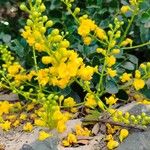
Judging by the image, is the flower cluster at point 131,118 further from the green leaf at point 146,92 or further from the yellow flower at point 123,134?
the green leaf at point 146,92

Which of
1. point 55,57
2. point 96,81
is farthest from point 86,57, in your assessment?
point 55,57

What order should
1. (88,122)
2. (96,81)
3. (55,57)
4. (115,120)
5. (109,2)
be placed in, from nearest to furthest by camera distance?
(55,57), (115,120), (88,122), (96,81), (109,2)

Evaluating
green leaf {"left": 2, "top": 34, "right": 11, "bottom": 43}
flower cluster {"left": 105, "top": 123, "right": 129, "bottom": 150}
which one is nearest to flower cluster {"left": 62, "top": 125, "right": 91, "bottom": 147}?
flower cluster {"left": 105, "top": 123, "right": 129, "bottom": 150}

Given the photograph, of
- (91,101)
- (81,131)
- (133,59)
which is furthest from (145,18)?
(81,131)

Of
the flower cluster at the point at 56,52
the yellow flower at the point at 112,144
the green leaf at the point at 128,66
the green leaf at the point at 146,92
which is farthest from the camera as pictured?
the green leaf at the point at 128,66

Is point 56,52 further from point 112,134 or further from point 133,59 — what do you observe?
point 133,59

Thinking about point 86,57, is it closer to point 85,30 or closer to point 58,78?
point 85,30

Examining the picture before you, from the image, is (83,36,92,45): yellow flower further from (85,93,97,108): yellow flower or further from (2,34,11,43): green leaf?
(2,34,11,43): green leaf

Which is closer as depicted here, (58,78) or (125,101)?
(58,78)

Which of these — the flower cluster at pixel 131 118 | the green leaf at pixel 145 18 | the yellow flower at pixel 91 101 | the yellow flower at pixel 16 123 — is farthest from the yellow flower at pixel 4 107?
the green leaf at pixel 145 18
